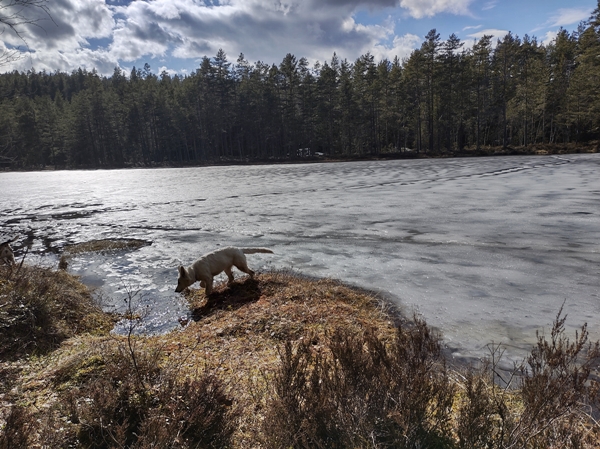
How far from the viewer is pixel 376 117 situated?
6706cm

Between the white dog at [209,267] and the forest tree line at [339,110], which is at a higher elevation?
the forest tree line at [339,110]

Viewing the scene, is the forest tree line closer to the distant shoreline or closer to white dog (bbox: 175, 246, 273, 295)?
the distant shoreline

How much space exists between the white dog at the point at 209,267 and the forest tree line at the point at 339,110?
57598mm

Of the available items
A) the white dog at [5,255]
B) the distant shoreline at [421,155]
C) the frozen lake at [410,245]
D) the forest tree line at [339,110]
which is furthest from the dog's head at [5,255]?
the forest tree line at [339,110]

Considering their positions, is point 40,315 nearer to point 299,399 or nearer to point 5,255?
point 5,255

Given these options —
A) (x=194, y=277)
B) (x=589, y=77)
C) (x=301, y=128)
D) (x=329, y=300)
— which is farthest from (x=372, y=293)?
(x=301, y=128)

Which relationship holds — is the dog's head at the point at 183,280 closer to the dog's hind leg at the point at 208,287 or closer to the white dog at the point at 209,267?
the white dog at the point at 209,267

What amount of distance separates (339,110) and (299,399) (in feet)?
236

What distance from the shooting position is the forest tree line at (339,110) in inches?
2238

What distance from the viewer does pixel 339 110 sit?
230ft

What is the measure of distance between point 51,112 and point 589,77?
113 m

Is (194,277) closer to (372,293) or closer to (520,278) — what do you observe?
(372,293)

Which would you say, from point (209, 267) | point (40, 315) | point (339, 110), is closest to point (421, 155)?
point (339, 110)

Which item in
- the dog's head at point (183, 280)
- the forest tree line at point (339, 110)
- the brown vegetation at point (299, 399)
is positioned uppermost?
the forest tree line at point (339, 110)
